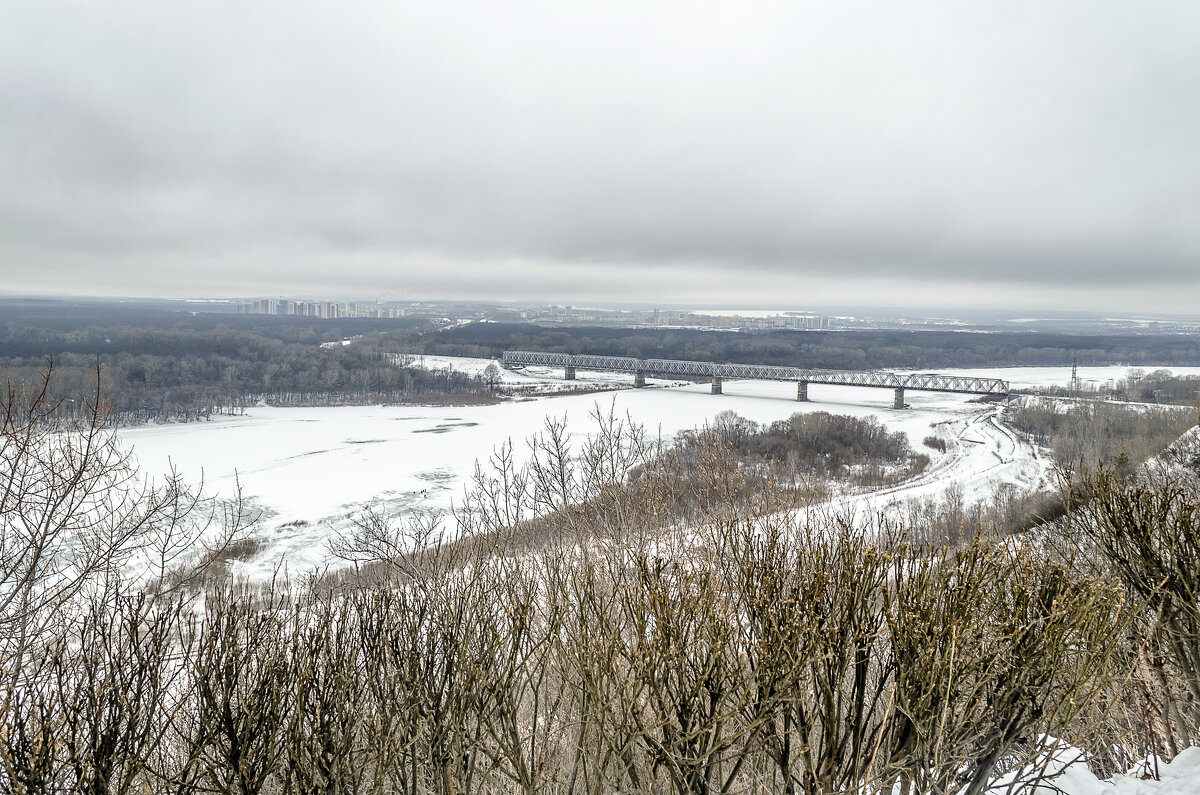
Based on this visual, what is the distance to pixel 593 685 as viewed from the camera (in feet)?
17.6

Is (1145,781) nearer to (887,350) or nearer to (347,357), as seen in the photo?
(347,357)

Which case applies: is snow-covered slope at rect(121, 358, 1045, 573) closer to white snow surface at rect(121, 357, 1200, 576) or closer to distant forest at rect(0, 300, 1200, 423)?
white snow surface at rect(121, 357, 1200, 576)

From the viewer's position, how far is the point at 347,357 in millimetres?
123688

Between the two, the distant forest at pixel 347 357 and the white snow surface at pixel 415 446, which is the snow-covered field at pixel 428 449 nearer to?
the white snow surface at pixel 415 446

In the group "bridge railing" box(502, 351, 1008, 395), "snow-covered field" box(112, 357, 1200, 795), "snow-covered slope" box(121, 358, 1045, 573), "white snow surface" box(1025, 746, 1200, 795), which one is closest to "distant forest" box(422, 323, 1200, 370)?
"bridge railing" box(502, 351, 1008, 395)

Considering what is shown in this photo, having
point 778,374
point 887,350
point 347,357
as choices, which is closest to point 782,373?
point 778,374

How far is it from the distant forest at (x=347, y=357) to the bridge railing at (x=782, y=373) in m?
18.9

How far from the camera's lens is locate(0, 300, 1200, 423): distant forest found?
8638 centimetres

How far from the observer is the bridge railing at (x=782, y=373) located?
98.1m

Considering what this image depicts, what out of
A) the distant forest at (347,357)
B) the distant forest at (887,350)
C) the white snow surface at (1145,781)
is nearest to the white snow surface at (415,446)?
the distant forest at (347,357)

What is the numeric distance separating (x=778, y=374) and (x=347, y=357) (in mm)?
80381

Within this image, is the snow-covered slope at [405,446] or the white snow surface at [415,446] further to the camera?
the snow-covered slope at [405,446]

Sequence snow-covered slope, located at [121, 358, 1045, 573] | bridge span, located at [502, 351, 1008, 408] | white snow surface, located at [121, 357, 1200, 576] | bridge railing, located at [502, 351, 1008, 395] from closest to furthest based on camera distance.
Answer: white snow surface, located at [121, 357, 1200, 576] → snow-covered slope, located at [121, 358, 1045, 573] → bridge span, located at [502, 351, 1008, 408] → bridge railing, located at [502, 351, 1008, 395]

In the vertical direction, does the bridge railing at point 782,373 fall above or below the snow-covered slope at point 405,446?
above
